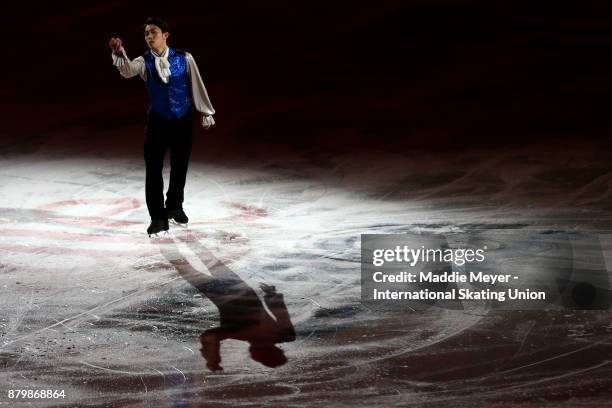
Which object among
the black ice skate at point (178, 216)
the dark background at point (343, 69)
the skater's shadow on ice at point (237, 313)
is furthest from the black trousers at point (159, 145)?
the dark background at point (343, 69)

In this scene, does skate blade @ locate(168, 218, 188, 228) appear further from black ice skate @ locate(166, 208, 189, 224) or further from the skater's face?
the skater's face

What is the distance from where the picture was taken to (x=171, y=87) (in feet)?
23.3

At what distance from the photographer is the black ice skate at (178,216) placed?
760 cm

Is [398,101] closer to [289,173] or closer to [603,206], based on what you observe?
[289,173]

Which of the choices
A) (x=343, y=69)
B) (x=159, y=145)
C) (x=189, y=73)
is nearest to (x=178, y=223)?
(x=159, y=145)

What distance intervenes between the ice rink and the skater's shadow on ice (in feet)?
0.16

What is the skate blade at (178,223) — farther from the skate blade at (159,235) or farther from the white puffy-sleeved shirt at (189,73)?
the white puffy-sleeved shirt at (189,73)

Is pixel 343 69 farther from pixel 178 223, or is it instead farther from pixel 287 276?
pixel 287 276

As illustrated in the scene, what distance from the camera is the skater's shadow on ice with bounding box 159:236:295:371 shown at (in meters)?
4.90

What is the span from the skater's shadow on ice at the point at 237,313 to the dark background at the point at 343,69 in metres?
4.10

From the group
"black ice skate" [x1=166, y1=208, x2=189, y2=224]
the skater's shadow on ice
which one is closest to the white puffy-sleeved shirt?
"black ice skate" [x1=166, y1=208, x2=189, y2=224]

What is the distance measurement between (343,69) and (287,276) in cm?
712

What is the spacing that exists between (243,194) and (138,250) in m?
1.95

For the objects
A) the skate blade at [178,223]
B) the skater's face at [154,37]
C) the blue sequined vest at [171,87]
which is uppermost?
the skater's face at [154,37]
